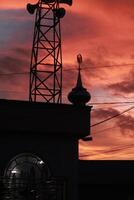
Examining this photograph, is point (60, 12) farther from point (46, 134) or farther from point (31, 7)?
point (46, 134)

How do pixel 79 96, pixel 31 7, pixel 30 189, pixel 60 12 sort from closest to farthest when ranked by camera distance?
pixel 30 189, pixel 79 96, pixel 60 12, pixel 31 7

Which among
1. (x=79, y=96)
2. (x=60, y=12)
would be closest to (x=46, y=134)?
(x=79, y=96)

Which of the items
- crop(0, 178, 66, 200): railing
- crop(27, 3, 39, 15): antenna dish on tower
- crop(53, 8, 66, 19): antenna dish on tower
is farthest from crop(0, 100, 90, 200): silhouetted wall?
crop(27, 3, 39, 15): antenna dish on tower

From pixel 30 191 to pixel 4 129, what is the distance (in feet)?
14.9

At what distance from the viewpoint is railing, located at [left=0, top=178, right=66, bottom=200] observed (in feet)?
93.0

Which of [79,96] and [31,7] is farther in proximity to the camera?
[31,7]

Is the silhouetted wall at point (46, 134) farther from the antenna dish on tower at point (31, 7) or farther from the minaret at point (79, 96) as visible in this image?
the antenna dish on tower at point (31, 7)

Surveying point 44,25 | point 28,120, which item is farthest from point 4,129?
point 44,25

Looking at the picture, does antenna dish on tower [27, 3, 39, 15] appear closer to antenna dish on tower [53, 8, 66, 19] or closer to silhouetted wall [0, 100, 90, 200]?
antenna dish on tower [53, 8, 66, 19]

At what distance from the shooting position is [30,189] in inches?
1172

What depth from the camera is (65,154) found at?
33.5m

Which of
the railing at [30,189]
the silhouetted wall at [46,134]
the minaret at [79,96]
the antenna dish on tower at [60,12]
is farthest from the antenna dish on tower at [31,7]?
the railing at [30,189]

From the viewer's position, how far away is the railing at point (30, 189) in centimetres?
2836

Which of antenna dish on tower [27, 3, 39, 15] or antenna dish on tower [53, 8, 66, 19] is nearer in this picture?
antenna dish on tower [53, 8, 66, 19]
